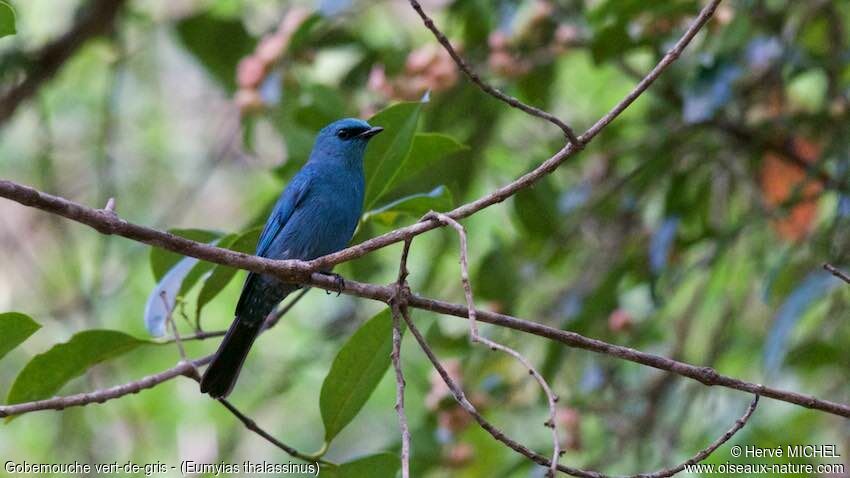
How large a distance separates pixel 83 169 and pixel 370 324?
5462 millimetres

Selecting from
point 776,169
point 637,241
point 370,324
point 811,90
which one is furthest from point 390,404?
point 370,324

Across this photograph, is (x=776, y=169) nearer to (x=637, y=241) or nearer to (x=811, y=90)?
(x=637, y=241)

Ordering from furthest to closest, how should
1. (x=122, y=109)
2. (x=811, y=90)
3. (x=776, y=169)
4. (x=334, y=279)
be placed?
(x=122, y=109) < (x=811, y=90) < (x=776, y=169) < (x=334, y=279)

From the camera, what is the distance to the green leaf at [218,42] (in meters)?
5.57

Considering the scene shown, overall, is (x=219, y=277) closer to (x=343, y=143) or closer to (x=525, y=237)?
(x=343, y=143)

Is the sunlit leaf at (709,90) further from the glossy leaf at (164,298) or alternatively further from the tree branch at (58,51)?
the tree branch at (58,51)

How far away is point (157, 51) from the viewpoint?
25.0ft

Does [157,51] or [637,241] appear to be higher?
[157,51]

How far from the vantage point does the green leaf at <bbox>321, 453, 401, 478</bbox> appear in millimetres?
3057

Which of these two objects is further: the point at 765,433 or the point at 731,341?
the point at 731,341

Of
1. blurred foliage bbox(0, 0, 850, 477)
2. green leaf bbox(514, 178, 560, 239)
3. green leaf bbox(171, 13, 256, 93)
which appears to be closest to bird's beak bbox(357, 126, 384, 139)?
blurred foliage bbox(0, 0, 850, 477)

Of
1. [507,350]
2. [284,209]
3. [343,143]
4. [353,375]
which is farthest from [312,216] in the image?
[507,350]

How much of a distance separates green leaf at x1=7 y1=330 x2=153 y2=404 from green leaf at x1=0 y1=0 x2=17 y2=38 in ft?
3.03

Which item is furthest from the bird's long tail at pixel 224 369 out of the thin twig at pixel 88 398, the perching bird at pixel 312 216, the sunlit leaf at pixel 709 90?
the sunlit leaf at pixel 709 90
